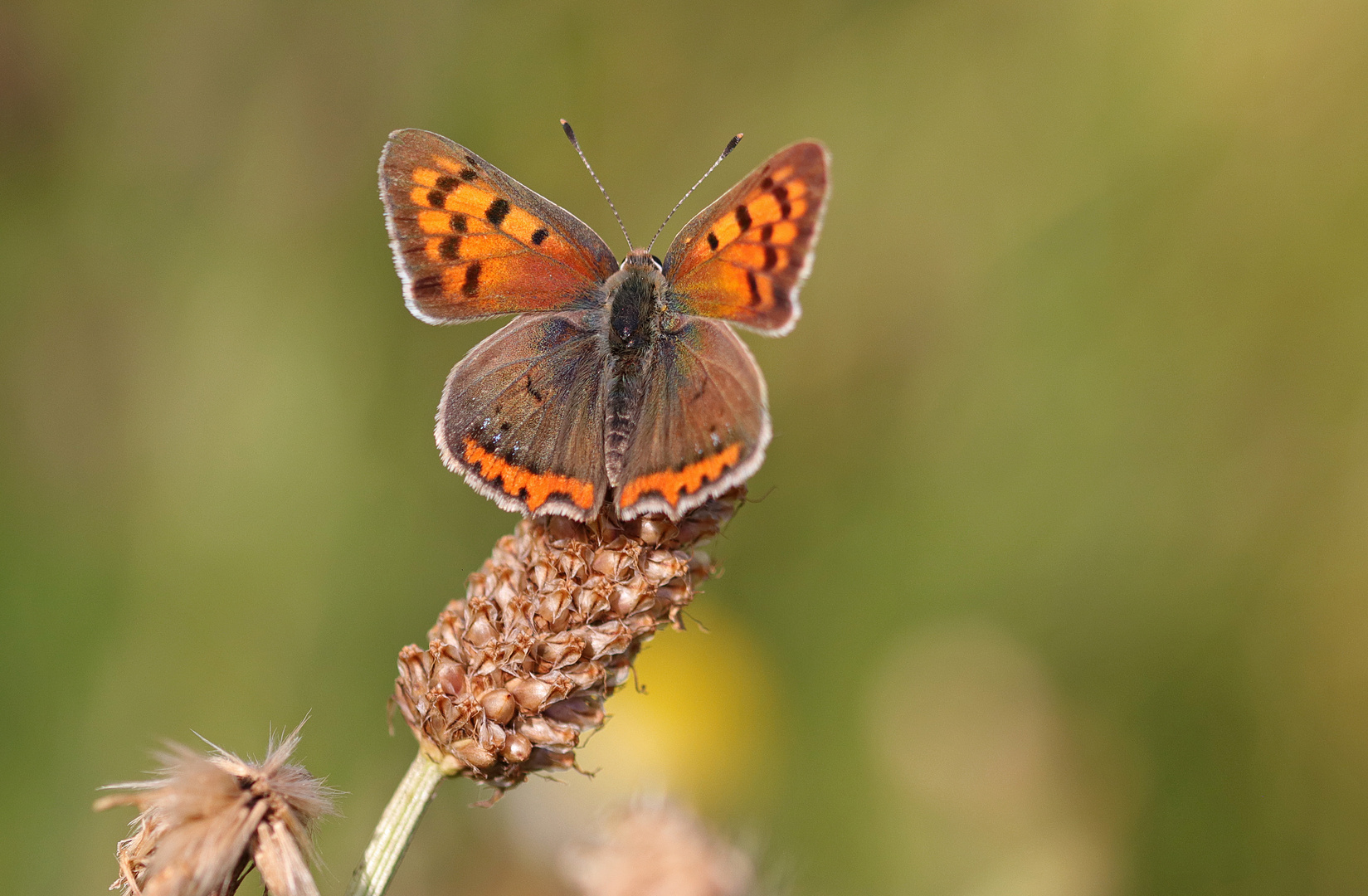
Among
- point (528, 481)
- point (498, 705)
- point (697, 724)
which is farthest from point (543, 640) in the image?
point (697, 724)

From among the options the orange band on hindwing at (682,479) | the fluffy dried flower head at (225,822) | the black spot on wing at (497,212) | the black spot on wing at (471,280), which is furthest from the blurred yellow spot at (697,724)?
the fluffy dried flower head at (225,822)

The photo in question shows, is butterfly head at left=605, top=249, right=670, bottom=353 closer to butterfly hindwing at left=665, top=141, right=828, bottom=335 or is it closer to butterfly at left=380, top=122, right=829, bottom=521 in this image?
butterfly at left=380, top=122, right=829, bottom=521

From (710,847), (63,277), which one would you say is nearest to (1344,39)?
(710,847)

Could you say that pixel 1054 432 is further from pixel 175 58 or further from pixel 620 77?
pixel 175 58

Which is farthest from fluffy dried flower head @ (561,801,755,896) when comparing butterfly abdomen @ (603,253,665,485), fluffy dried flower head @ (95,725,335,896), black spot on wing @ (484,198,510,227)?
black spot on wing @ (484,198,510,227)

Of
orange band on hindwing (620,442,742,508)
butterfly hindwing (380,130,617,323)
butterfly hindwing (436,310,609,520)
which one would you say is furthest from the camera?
butterfly hindwing (380,130,617,323)

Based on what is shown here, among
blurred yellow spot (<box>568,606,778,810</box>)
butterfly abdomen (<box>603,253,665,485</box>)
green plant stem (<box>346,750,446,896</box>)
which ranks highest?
butterfly abdomen (<box>603,253,665,485</box>)
